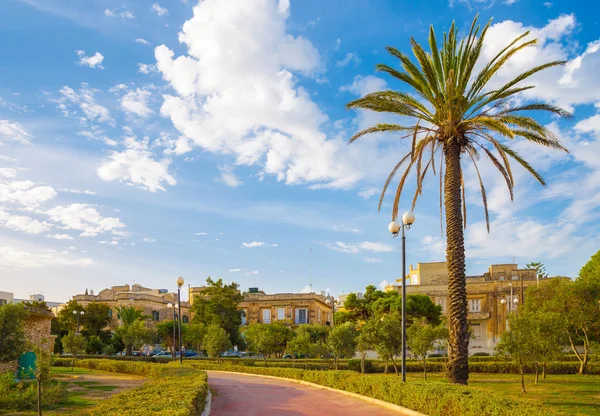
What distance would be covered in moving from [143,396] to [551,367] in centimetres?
2684

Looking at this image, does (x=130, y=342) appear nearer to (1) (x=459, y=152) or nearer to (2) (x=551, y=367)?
(2) (x=551, y=367)

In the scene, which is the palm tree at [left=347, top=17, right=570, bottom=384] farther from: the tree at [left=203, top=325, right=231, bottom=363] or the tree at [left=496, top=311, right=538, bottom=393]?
the tree at [left=203, top=325, right=231, bottom=363]

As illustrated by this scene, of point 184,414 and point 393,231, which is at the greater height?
point 393,231

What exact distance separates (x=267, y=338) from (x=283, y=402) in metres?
20.4

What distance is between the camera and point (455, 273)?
18.9m

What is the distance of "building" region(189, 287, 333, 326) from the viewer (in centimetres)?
6625

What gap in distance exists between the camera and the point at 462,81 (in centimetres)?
1952

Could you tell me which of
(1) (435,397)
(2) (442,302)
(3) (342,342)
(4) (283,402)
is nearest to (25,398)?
(4) (283,402)

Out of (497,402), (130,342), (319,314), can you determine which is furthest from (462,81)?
(319,314)

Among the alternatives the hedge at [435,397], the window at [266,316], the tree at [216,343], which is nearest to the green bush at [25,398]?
the hedge at [435,397]

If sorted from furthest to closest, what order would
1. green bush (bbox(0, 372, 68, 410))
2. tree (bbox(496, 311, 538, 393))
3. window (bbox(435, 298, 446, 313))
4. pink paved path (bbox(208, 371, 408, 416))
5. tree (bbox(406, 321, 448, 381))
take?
window (bbox(435, 298, 446, 313)) → tree (bbox(406, 321, 448, 381)) → tree (bbox(496, 311, 538, 393)) → green bush (bbox(0, 372, 68, 410)) → pink paved path (bbox(208, 371, 408, 416))

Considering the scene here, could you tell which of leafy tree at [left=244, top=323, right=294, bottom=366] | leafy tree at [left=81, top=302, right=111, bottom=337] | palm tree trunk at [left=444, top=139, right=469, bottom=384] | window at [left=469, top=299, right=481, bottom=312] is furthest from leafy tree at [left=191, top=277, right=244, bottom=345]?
palm tree trunk at [left=444, top=139, right=469, bottom=384]

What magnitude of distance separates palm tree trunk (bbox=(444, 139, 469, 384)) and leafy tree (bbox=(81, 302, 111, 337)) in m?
52.4

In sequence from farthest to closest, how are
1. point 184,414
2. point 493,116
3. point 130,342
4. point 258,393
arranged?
point 130,342
point 258,393
point 493,116
point 184,414
